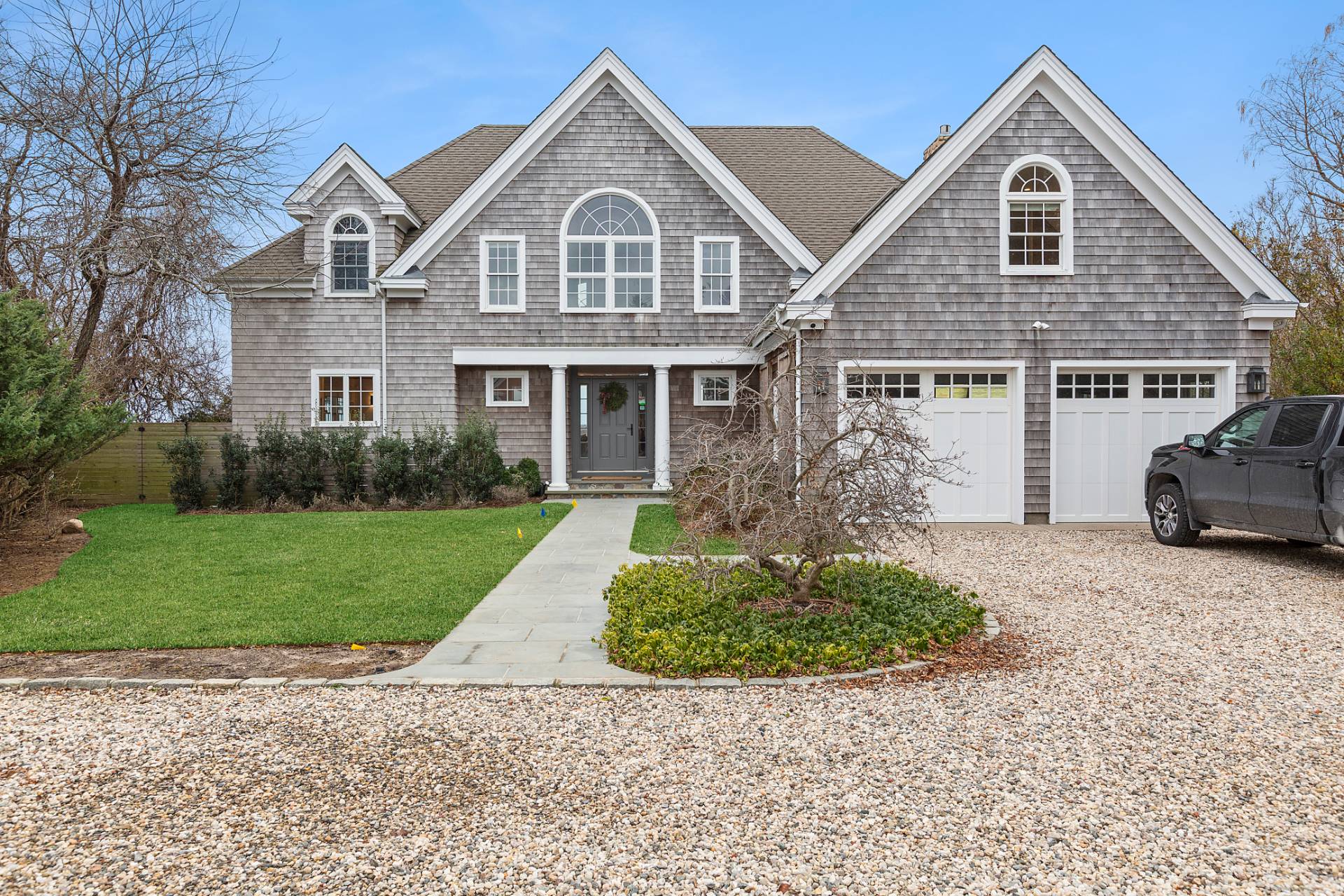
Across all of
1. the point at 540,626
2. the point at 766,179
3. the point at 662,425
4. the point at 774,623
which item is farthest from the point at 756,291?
the point at 774,623

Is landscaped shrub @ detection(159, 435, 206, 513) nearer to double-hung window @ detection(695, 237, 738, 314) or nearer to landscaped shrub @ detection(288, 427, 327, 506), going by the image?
landscaped shrub @ detection(288, 427, 327, 506)

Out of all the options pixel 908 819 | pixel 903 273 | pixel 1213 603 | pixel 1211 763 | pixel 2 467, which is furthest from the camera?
pixel 903 273

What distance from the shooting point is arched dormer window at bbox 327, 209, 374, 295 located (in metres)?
16.4

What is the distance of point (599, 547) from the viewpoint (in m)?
10.8

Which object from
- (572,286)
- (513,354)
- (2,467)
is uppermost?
(572,286)

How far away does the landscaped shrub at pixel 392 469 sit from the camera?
51.9 feet

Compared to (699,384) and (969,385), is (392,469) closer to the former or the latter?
(699,384)

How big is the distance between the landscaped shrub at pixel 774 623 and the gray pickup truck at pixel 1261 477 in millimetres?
3998

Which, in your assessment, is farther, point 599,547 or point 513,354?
point 513,354

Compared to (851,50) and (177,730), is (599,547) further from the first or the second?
(851,50)

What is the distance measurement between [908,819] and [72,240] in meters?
15.5

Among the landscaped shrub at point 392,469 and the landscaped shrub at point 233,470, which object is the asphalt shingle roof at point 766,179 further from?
the landscaped shrub at point 392,469

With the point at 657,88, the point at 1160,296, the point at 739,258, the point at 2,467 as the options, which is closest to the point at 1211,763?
the point at 1160,296

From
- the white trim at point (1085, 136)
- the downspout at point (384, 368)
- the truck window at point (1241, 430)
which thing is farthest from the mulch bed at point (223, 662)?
the downspout at point (384, 368)
